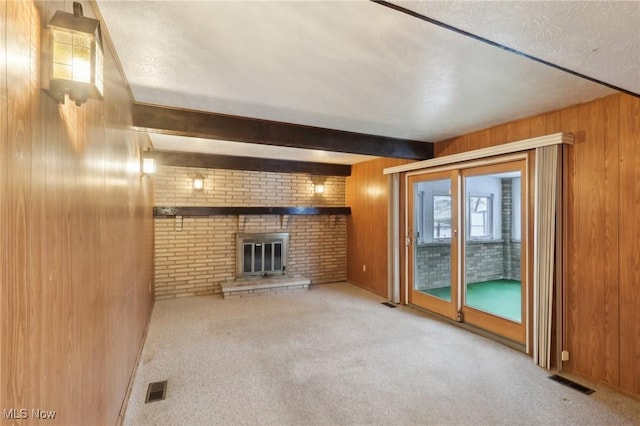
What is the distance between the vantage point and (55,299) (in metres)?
1.09

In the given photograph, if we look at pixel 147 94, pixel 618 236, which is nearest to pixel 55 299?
pixel 147 94

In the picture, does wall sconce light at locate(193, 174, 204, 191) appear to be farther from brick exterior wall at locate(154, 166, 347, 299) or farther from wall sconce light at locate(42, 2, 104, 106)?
wall sconce light at locate(42, 2, 104, 106)

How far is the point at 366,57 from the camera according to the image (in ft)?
6.67

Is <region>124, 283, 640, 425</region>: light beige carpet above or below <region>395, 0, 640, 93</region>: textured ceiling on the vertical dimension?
below

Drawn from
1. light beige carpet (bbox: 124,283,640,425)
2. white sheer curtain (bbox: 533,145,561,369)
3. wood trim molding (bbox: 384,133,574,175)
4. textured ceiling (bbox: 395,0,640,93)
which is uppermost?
textured ceiling (bbox: 395,0,640,93)

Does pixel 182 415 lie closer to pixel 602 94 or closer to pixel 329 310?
pixel 329 310

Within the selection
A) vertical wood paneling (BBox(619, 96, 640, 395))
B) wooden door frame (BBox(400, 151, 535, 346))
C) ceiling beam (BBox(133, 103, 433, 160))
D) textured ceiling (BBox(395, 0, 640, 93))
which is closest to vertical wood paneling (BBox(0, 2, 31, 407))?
textured ceiling (BBox(395, 0, 640, 93))

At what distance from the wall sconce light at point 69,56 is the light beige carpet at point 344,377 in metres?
2.19

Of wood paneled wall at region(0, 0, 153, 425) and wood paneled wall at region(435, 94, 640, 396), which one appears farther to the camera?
wood paneled wall at region(435, 94, 640, 396)

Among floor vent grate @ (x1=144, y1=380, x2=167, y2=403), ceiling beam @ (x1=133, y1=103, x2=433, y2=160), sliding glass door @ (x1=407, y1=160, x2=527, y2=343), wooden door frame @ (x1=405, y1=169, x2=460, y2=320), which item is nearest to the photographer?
floor vent grate @ (x1=144, y1=380, x2=167, y2=403)

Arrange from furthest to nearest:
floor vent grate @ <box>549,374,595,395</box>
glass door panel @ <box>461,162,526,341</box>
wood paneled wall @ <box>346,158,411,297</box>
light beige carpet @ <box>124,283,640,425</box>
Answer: wood paneled wall @ <box>346,158,411,297</box> < glass door panel @ <box>461,162,526,341</box> < floor vent grate @ <box>549,374,595,395</box> < light beige carpet @ <box>124,283,640,425</box>

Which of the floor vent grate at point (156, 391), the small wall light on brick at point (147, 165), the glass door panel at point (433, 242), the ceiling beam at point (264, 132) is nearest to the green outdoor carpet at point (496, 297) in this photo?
the glass door panel at point (433, 242)

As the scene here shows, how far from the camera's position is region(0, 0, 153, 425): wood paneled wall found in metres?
0.79

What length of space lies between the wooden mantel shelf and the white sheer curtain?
372 cm
